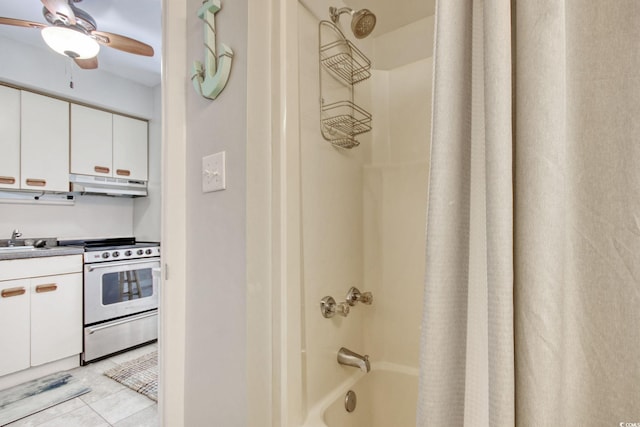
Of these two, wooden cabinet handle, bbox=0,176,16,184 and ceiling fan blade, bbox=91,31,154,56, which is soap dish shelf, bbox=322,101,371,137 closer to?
ceiling fan blade, bbox=91,31,154,56

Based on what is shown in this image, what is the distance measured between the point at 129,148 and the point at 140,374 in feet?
7.87

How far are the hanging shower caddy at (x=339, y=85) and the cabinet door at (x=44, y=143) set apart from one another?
2913 mm

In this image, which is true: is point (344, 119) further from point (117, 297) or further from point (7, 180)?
point (7, 180)

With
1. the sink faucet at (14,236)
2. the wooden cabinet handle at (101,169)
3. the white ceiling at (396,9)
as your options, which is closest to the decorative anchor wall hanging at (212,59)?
the white ceiling at (396,9)

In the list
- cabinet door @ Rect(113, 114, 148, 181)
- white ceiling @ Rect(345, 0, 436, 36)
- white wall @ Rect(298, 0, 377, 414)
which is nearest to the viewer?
white wall @ Rect(298, 0, 377, 414)

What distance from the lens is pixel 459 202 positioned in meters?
0.42

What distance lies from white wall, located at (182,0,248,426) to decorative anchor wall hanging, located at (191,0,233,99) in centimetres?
2

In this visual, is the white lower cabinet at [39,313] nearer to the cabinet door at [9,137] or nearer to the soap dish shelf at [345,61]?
the cabinet door at [9,137]

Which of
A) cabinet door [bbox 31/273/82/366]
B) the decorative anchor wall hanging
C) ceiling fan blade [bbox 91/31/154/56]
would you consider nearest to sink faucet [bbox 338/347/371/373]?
the decorative anchor wall hanging

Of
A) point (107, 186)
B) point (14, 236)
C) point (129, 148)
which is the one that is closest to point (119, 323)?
point (14, 236)

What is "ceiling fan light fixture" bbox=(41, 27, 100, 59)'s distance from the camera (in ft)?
5.82

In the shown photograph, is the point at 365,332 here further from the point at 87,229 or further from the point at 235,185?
the point at 87,229

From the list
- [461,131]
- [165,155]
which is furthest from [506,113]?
[165,155]

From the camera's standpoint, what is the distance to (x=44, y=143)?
Answer: 8.48 feet
